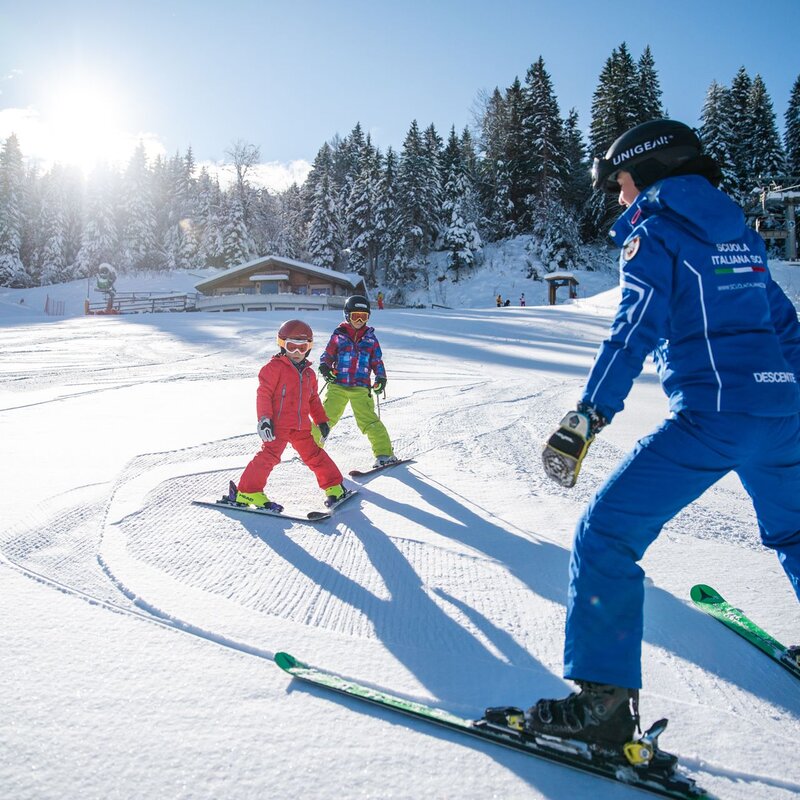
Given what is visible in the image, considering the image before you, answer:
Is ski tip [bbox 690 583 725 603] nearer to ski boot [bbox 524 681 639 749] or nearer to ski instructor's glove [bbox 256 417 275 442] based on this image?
ski boot [bbox 524 681 639 749]

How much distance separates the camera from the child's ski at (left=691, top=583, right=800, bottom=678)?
6.86 feet

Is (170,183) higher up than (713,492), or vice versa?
(170,183)

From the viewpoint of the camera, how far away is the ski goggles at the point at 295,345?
4.15 metres

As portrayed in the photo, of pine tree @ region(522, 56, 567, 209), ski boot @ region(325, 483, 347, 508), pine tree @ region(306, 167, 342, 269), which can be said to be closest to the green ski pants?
ski boot @ region(325, 483, 347, 508)

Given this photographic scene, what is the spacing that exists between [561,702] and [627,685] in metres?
0.20

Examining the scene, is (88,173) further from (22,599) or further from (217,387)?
(22,599)

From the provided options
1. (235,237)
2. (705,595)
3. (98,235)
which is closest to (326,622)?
(705,595)

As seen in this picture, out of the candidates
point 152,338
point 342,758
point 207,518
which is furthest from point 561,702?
point 152,338

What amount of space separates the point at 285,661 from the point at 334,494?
6.88 feet

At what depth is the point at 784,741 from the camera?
173 centimetres

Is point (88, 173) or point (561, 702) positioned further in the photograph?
point (88, 173)

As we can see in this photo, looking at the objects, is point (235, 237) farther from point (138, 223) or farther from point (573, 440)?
point (573, 440)

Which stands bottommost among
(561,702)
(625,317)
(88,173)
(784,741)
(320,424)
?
(784,741)

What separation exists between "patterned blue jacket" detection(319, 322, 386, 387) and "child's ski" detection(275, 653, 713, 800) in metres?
3.66
